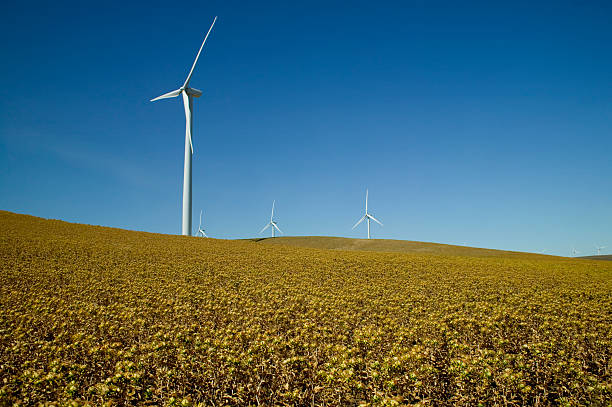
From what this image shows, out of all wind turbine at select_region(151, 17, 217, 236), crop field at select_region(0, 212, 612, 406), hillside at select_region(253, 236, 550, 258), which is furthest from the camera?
hillside at select_region(253, 236, 550, 258)

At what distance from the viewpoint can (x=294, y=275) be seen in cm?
2252

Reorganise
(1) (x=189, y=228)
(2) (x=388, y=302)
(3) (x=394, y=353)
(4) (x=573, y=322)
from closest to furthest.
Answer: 1. (3) (x=394, y=353)
2. (4) (x=573, y=322)
3. (2) (x=388, y=302)
4. (1) (x=189, y=228)

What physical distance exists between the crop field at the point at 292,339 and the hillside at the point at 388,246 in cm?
3593

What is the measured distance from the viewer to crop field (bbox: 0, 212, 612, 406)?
730 cm

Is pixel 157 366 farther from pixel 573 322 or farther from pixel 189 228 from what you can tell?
pixel 189 228

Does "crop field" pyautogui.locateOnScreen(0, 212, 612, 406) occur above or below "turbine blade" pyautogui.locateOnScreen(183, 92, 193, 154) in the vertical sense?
below

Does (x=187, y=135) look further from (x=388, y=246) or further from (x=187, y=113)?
(x=388, y=246)

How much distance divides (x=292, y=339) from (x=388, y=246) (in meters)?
58.6

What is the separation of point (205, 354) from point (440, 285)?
623 inches

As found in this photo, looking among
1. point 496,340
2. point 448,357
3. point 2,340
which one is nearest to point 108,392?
point 2,340

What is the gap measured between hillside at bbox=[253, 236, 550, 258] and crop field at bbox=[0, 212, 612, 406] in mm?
35930

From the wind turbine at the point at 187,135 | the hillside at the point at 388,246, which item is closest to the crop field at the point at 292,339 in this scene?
the wind turbine at the point at 187,135

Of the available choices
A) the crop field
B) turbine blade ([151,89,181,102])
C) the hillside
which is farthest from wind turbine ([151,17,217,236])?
the crop field

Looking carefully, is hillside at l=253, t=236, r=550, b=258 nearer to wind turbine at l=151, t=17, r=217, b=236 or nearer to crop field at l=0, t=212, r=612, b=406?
wind turbine at l=151, t=17, r=217, b=236
